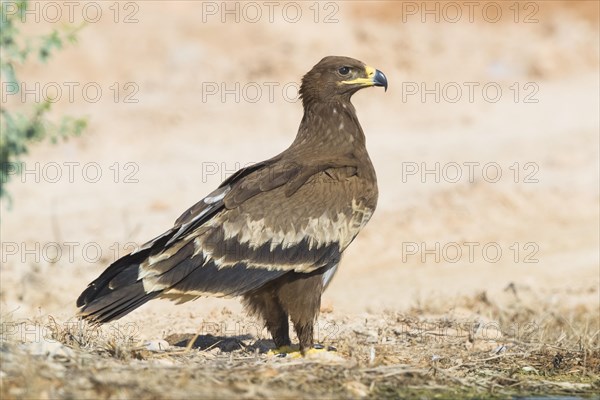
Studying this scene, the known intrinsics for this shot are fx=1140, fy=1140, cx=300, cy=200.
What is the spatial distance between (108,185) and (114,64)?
17.0 ft

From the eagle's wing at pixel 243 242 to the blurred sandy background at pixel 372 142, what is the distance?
1639 mm

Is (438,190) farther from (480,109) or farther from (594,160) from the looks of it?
(480,109)

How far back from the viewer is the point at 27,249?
13.9 m

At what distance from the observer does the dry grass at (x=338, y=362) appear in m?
6.08

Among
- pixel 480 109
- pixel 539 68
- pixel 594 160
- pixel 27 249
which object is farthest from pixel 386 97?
pixel 27 249

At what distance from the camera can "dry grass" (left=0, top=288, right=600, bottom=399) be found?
608 cm

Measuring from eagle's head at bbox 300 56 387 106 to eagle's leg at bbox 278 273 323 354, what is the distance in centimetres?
157
